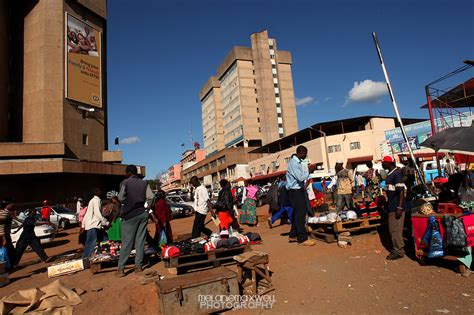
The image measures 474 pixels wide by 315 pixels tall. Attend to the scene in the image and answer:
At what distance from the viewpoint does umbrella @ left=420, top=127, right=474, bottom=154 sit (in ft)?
19.5

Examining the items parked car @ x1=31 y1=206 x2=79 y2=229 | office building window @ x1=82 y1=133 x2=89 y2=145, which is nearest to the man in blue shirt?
parked car @ x1=31 y1=206 x2=79 y2=229

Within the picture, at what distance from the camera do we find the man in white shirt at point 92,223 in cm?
725

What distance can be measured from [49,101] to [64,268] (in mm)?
34298

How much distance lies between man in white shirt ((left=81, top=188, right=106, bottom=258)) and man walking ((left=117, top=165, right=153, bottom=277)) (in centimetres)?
203

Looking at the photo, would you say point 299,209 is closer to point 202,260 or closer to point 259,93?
point 202,260

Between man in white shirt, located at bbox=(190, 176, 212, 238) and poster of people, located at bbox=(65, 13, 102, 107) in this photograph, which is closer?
man in white shirt, located at bbox=(190, 176, 212, 238)

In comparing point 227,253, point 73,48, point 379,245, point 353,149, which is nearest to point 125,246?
point 227,253

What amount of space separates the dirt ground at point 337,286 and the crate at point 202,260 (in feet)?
0.96

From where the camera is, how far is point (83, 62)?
125 feet

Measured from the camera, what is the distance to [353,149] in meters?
43.8

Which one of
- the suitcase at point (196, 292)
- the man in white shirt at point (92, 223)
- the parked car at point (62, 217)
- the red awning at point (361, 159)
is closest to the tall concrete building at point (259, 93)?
the red awning at point (361, 159)

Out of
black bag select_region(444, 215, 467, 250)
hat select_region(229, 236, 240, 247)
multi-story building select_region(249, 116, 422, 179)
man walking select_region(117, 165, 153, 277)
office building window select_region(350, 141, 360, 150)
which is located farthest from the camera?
office building window select_region(350, 141, 360, 150)

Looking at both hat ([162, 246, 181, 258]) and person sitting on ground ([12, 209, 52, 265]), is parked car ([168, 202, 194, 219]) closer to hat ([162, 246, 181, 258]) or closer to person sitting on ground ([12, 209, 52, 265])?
person sitting on ground ([12, 209, 52, 265])

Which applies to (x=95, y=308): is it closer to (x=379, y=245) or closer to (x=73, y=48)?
(x=379, y=245)
